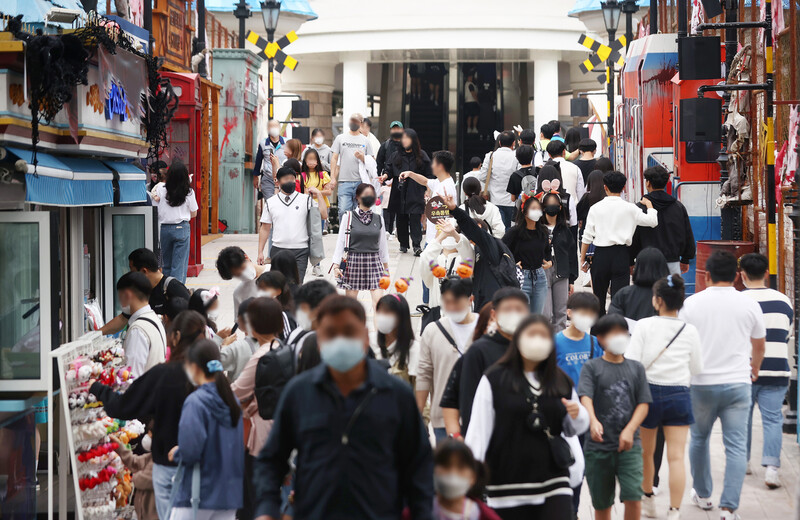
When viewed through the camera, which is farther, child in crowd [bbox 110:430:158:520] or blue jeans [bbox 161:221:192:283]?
blue jeans [bbox 161:221:192:283]

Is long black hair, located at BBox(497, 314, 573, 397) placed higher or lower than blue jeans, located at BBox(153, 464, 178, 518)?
higher

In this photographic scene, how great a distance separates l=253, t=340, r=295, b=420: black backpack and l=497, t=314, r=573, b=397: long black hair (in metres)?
1.42

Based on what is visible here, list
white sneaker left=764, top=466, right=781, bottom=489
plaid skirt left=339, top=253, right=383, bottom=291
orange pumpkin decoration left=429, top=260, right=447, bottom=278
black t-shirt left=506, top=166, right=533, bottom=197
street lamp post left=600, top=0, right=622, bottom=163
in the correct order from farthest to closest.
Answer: street lamp post left=600, top=0, right=622, bottom=163
black t-shirt left=506, top=166, right=533, bottom=197
plaid skirt left=339, top=253, right=383, bottom=291
orange pumpkin decoration left=429, top=260, right=447, bottom=278
white sneaker left=764, top=466, right=781, bottom=489

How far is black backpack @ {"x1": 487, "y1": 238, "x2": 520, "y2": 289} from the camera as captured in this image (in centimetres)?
1009

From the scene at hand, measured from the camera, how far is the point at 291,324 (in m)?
8.08

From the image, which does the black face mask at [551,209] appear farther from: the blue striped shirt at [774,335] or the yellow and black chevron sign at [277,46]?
the yellow and black chevron sign at [277,46]

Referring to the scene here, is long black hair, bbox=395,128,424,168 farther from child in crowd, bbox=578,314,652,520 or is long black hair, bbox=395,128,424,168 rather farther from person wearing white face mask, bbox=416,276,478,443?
child in crowd, bbox=578,314,652,520

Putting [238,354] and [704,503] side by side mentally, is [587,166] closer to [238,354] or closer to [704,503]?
[704,503]

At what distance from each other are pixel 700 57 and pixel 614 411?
7.46 meters

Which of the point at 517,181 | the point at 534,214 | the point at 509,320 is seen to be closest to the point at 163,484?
the point at 509,320

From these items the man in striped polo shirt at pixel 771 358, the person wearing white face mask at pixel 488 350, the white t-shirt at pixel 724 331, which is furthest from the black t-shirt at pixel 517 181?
the person wearing white face mask at pixel 488 350

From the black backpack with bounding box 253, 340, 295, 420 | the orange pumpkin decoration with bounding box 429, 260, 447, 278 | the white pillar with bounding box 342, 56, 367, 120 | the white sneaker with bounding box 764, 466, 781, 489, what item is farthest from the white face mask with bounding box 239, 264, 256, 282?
the white pillar with bounding box 342, 56, 367, 120

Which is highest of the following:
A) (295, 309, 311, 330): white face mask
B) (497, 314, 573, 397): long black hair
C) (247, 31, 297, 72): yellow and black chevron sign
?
(247, 31, 297, 72): yellow and black chevron sign

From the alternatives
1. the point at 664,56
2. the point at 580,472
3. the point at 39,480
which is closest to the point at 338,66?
the point at 664,56
